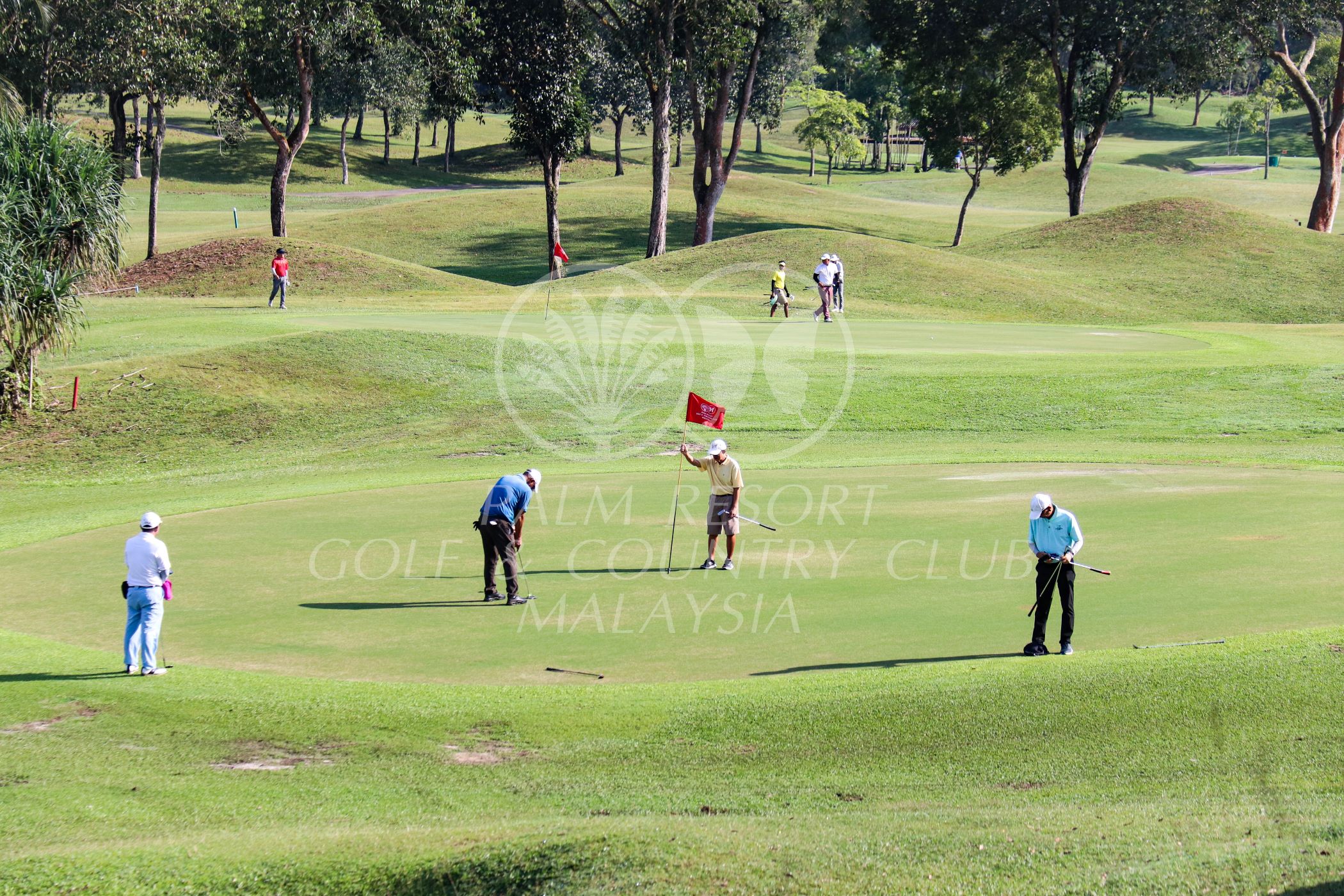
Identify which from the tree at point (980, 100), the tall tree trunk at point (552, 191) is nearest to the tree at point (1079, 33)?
the tree at point (980, 100)

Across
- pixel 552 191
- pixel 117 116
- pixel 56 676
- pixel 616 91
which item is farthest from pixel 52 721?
pixel 616 91

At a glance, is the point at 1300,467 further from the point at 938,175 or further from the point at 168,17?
the point at 938,175

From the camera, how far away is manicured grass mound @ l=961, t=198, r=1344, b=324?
173 feet

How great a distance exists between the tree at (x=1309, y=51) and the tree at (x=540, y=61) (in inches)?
1302

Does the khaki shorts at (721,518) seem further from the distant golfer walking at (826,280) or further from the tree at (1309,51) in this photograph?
the tree at (1309,51)

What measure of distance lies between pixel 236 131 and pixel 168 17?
35784 mm

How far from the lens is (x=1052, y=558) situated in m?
13.6

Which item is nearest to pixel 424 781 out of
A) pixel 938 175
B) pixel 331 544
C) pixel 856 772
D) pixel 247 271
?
pixel 856 772

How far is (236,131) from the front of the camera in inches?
3349

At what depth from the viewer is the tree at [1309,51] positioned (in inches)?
2452

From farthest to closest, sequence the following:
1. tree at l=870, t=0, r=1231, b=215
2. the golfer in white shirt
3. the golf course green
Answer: tree at l=870, t=0, r=1231, b=215
the golfer in white shirt
the golf course green

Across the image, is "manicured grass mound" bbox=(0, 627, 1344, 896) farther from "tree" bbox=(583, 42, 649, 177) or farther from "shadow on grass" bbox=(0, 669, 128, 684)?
"tree" bbox=(583, 42, 649, 177)

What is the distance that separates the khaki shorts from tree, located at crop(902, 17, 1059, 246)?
59.8 m

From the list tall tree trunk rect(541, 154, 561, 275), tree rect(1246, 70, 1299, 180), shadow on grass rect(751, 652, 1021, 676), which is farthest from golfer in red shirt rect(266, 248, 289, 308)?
tree rect(1246, 70, 1299, 180)
